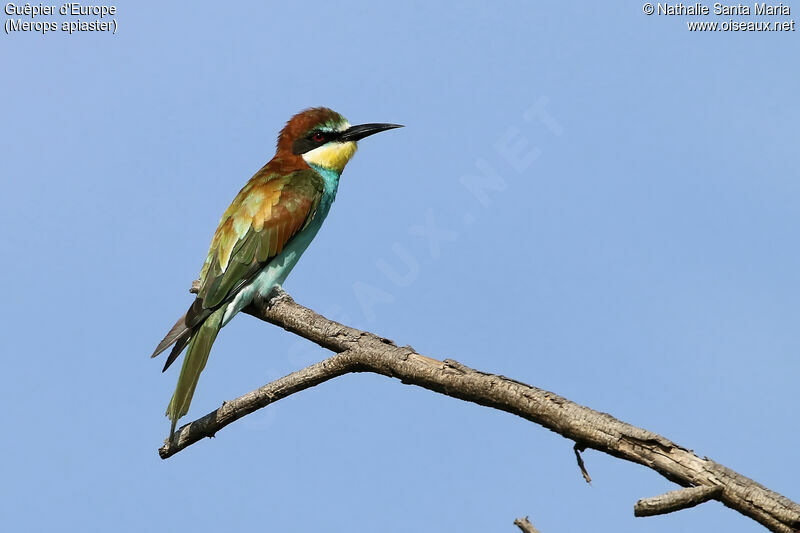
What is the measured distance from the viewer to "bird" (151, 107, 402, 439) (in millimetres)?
4629

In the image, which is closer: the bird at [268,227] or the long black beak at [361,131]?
the bird at [268,227]

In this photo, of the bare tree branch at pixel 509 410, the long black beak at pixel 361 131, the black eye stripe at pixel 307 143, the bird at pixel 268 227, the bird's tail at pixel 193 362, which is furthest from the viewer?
the long black beak at pixel 361 131

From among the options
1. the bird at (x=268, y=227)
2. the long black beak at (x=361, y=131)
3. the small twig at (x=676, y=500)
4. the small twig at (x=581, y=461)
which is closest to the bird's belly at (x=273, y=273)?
the bird at (x=268, y=227)

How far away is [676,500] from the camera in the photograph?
2.67 metres

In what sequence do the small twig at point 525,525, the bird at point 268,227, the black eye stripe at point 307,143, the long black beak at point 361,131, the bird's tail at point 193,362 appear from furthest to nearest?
the long black beak at point 361,131
the black eye stripe at point 307,143
the bird at point 268,227
the bird's tail at point 193,362
the small twig at point 525,525

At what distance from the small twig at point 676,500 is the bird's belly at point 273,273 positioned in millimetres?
2892

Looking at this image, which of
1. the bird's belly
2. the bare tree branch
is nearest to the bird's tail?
the bird's belly

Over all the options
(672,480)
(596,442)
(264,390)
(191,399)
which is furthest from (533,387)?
(191,399)

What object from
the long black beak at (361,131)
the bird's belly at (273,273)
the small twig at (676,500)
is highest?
the long black beak at (361,131)

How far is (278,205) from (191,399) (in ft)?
5.29

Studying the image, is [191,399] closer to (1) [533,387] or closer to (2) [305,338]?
(2) [305,338]

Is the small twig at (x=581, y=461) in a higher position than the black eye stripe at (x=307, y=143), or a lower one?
lower

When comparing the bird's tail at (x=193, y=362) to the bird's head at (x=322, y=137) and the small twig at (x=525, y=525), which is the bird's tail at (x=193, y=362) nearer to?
the bird's head at (x=322, y=137)

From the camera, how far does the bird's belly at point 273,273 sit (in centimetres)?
500
